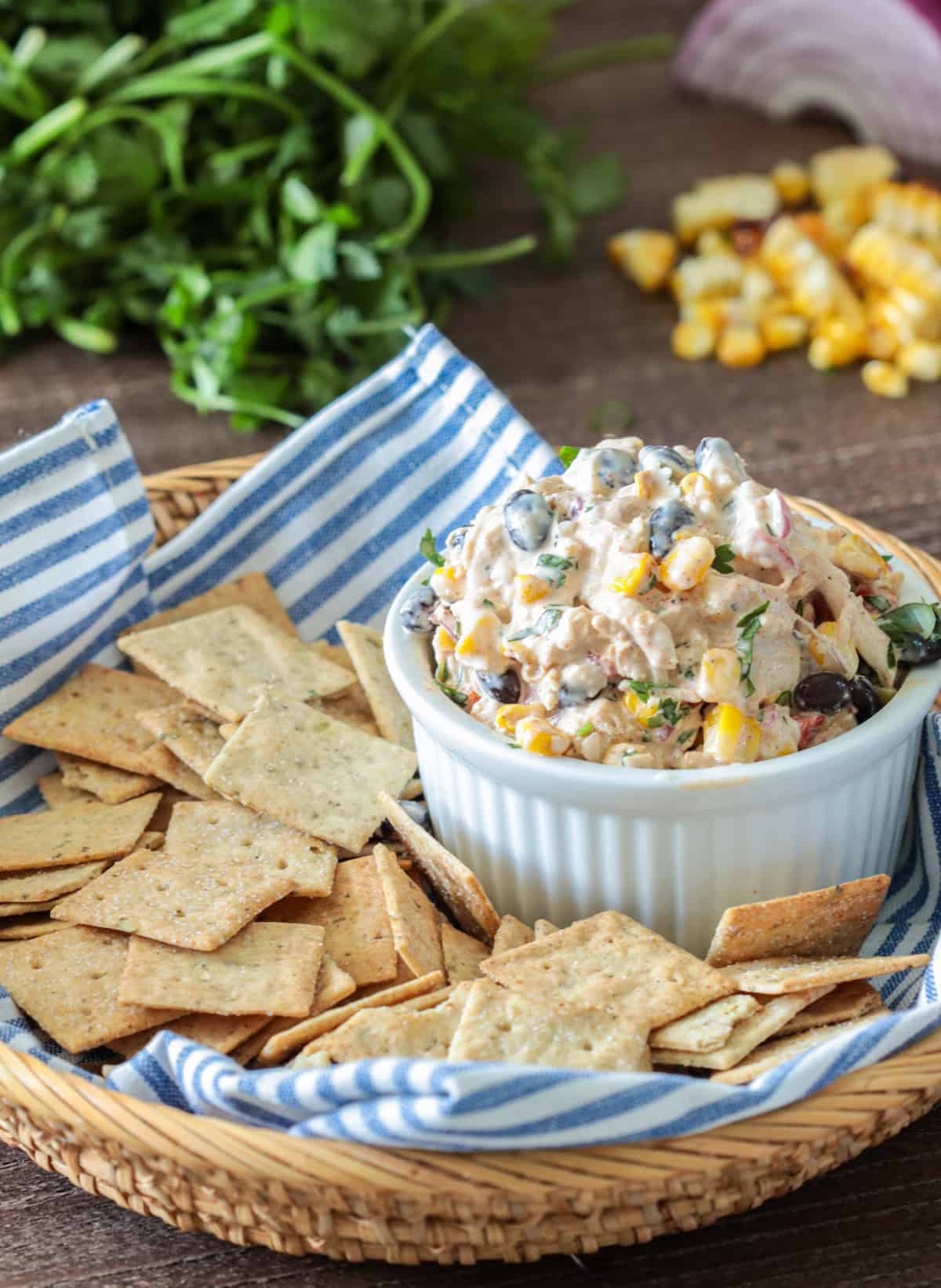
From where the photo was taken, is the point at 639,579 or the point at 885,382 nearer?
the point at 639,579

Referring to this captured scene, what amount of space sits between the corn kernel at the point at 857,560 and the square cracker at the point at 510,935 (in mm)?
530

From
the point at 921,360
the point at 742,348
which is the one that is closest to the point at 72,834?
the point at 742,348

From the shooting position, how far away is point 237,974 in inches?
64.9

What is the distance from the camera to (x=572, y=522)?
1.67m

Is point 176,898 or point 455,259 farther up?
point 176,898

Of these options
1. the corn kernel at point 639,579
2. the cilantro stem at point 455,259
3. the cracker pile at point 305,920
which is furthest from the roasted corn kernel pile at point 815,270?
the corn kernel at point 639,579

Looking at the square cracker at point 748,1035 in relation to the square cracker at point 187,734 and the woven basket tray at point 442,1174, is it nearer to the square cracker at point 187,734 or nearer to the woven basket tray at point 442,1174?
the woven basket tray at point 442,1174

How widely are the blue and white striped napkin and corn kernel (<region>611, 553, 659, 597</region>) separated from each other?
45cm

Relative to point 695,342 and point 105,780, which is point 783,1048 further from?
point 695,342

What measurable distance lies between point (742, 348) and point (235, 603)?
1557mm

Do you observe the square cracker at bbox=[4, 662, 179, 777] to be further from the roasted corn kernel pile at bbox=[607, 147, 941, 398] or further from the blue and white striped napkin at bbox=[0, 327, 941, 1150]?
the roasted corn kernel pile at bbox=[607, 147, 941, 398]

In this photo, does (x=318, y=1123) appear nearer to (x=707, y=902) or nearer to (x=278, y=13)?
(x=707, y=902)

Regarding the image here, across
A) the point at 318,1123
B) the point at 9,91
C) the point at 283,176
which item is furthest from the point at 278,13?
the point at 318,1123

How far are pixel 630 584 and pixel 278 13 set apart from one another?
6.89 feet
